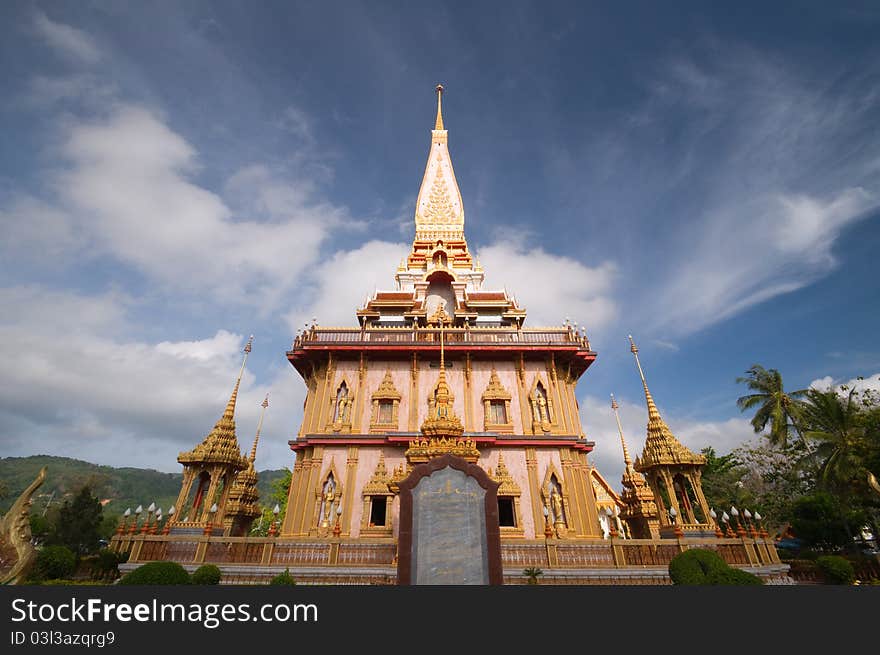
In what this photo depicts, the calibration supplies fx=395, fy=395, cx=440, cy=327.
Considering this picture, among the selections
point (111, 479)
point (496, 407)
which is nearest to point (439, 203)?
point (496, 407)

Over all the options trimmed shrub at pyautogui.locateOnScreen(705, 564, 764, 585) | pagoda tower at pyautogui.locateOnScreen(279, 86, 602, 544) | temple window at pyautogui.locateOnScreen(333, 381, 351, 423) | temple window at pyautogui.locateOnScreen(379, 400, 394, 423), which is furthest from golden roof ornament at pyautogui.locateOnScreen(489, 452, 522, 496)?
trimmed shrub at pyautogui.locateOnScreen(705, 564, 764, 585)

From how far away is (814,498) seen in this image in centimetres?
2080

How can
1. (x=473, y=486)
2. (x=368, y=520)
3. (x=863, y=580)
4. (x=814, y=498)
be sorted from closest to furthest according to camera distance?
(x=473, y=486) → (x=863, y=580) → (x=368, y=520) → (x=814, y=498)

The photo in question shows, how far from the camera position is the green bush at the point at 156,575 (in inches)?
341

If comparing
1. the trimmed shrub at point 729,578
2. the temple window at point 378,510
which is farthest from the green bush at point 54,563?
the trimmed shrub at point 729,578

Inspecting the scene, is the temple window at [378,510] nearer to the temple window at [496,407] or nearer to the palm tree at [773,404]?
the temple window at [496,407]

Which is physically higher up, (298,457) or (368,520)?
(298,457)

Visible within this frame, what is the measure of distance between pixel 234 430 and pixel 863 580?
24.2 m

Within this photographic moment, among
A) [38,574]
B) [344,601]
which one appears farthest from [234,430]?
[344,601]

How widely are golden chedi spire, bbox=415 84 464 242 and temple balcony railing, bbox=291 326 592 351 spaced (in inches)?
544

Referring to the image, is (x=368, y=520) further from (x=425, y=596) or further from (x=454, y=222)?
(x=454, y=222)

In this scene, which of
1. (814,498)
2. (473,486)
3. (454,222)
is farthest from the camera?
(454,222)

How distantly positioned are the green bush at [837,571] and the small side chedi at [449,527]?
12.6m

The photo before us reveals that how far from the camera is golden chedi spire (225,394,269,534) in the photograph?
18953mm
